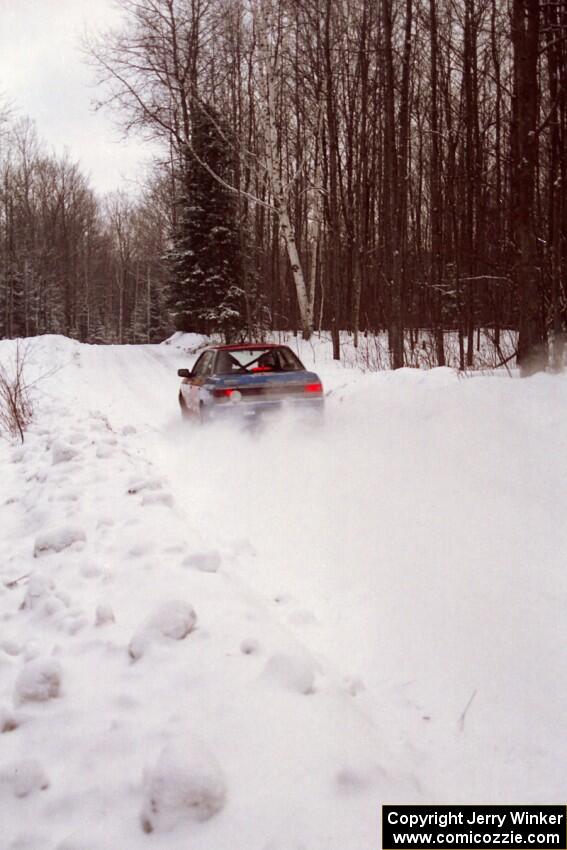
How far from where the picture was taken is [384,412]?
7.27 m

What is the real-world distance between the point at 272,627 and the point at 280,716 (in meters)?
0.67

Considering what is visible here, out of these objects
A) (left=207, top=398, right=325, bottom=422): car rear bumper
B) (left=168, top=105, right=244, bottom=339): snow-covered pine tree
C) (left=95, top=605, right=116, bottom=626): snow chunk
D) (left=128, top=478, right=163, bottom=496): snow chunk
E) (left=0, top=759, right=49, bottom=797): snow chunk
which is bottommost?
(left=0, top=759, right=49, bottom=797): snow chunk

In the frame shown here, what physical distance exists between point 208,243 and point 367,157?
261 inches

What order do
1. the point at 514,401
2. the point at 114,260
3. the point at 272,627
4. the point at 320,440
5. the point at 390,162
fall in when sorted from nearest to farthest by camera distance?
1. the point at 272,627
2. the point at 514,401
3. the point at 320,440
4. the point at 390,162
5. the point at 114,260

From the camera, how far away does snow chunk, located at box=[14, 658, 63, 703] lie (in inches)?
83.3

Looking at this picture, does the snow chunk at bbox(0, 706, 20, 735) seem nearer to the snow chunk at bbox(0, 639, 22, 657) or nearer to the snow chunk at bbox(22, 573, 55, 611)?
the snow chunk at bbox(0, 639, 22, 657)

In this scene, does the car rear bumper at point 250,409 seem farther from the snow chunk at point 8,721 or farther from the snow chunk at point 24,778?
the snow chunk at point 24,778

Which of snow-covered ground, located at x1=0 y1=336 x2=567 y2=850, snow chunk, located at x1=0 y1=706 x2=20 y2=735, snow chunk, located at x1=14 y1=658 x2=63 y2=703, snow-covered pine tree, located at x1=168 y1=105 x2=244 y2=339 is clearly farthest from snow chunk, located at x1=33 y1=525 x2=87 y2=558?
snow-covered pine tree, located at x1=168 y1=105 x2=244 y2=339

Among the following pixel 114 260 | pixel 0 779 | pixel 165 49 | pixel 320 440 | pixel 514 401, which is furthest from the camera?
pixel 114 260

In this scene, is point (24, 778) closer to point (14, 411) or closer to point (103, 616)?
point (103, 616)

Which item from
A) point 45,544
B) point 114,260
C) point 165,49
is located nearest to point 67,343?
point 165,49

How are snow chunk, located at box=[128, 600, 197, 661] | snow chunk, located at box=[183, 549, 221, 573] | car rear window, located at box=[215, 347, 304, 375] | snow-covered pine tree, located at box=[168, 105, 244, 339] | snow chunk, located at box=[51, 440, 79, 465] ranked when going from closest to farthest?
1. snow chunk, located at box=[128, 600, 197, 661]
2. snow chunk, located at box=[183, 549, 221, 573]
3. snow chunk, located at box=[51, 440, 79, 465]
4. car rear window, located at box=[215, 347, 304, 375]
5. snow-covered pine tree, located at box=[168, 105, 244, 339]

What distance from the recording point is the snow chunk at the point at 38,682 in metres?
2.12

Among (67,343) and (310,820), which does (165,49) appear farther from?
(310,820)
